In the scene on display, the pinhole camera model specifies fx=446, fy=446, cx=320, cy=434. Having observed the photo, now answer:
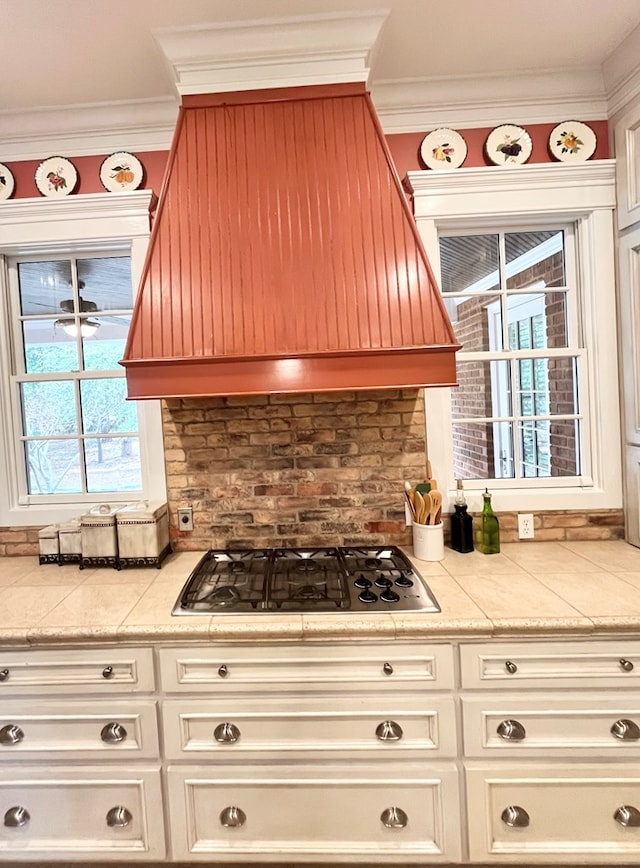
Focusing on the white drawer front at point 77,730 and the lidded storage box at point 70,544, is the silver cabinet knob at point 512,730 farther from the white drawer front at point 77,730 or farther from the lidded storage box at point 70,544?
the lidded storage box at point 70,544

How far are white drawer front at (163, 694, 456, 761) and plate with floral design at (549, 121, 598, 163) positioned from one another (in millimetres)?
2202

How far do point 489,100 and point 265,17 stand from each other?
A: 991 millimetres

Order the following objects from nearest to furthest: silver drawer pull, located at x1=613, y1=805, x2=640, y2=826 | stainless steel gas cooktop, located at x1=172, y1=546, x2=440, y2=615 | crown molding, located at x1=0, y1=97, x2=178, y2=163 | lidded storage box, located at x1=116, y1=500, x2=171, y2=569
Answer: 1. silver drawer pull, located at x1=613, y1=805, x2=640, y2=826
2. stainless steel gas cooktop, located at x1=172, y1=546, x2=440, y2=615
3. lidded storage box, located at x1=116, y1=500, x2=171, y2=569
4. crown molding, located at x1=0, y1=97, x2=178, y2=163

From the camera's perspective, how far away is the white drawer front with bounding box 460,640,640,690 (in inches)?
53.7

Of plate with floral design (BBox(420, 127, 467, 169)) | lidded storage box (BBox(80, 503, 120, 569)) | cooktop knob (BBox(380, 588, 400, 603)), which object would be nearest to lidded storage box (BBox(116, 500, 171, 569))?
lidded storage box (BBox(80, 503, 120, 569))

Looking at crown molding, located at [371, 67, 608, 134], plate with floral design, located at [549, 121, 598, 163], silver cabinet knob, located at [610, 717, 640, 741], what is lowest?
silver cabinet knob, located at [610, 717, 640, 741]

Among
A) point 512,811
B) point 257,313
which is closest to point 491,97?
point 257,313

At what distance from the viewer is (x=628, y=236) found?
186 cm

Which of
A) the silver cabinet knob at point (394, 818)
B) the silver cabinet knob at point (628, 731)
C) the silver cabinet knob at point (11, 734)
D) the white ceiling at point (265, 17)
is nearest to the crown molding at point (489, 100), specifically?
the white ceiling at point (265, 17)

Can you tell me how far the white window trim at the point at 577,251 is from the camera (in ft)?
6.25

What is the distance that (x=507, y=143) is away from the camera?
6.34 ft

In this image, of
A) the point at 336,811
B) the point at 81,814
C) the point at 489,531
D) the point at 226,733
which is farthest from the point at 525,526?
the point at 81,814

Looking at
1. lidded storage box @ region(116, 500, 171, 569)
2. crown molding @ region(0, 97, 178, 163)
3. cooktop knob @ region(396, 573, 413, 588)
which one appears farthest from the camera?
crown molding @ region(0, 97, 178, 163)

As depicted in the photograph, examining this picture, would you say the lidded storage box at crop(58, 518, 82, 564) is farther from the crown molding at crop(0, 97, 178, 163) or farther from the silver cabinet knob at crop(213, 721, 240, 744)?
the crown molding at crop(0, 97, 178, 163)
